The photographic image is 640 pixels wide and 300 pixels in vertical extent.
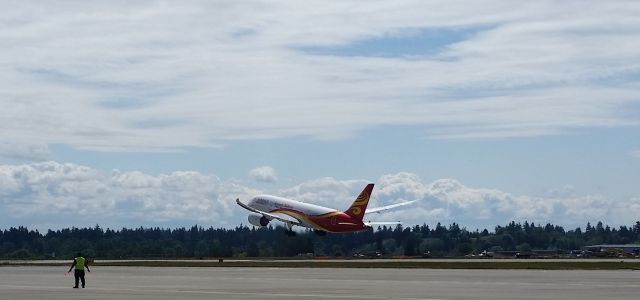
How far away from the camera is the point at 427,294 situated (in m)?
60.3

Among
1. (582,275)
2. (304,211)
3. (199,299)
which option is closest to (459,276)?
(582,275)

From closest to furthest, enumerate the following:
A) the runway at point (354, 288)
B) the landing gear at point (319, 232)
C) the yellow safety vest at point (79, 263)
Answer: the runway at point (354, 288)
the yellow safety vest at point (79, 263)
the landing gear at point (319, 232)

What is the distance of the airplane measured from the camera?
185 metres

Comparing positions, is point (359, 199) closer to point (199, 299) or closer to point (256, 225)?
point (256, 225)

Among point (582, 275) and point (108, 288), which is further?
point (582, 275)

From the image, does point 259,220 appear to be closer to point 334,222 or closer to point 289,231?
point 289,231

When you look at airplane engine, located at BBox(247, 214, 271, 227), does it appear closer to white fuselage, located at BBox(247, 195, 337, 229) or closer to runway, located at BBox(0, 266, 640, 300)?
white fuselage, located at BBox(247, 195, 337, 229)

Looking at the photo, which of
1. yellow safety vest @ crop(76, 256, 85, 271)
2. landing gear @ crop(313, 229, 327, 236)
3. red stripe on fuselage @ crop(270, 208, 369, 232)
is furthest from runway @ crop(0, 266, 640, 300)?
landing gear @ crop(313, 229, 327, 236)

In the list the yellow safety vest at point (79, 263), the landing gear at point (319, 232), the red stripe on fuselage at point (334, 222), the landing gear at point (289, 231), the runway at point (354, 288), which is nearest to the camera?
the runway at point (354, 288)

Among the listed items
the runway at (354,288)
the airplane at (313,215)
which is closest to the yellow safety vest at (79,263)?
the runway at (354,288)

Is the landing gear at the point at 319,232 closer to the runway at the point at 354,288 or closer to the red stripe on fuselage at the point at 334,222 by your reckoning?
the red stripe on fuselage at the point at 334,222

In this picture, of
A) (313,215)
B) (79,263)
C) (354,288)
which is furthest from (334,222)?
(354,288)

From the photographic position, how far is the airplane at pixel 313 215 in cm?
18500

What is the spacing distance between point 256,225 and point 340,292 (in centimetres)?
12507
